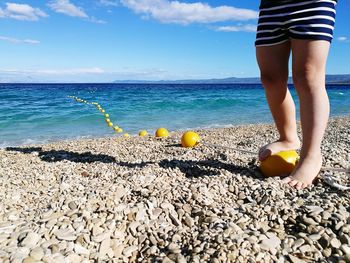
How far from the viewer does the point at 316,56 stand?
2129mm

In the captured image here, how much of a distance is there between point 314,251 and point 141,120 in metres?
10.4

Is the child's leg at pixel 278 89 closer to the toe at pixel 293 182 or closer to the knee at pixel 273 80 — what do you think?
the knee at pixel 273 80

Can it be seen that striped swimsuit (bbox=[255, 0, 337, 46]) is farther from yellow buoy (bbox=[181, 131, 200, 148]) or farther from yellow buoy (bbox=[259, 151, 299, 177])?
yellow buoy (bbox=[181, 131, 200, 148])

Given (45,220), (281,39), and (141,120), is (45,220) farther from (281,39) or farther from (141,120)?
(141,120)

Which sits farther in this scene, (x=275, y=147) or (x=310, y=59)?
(x=275, y=147)

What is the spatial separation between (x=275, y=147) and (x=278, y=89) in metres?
0.42

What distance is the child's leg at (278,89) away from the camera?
7.99ft

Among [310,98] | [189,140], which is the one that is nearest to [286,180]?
[310,98]

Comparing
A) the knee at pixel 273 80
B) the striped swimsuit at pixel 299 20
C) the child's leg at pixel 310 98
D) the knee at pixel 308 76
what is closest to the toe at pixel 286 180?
the child's leg at pixel 310 98

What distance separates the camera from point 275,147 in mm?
2568

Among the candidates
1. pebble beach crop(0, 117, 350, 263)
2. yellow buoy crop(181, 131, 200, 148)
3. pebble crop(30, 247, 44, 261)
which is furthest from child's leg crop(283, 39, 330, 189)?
yellow buoy crop(181, 131, 200, 148)

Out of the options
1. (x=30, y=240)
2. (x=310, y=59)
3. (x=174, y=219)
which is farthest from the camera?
(x=310, y=59)

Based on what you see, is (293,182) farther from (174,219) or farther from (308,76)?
(174,219)

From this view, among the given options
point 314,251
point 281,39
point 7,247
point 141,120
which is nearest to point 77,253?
point 7,247
